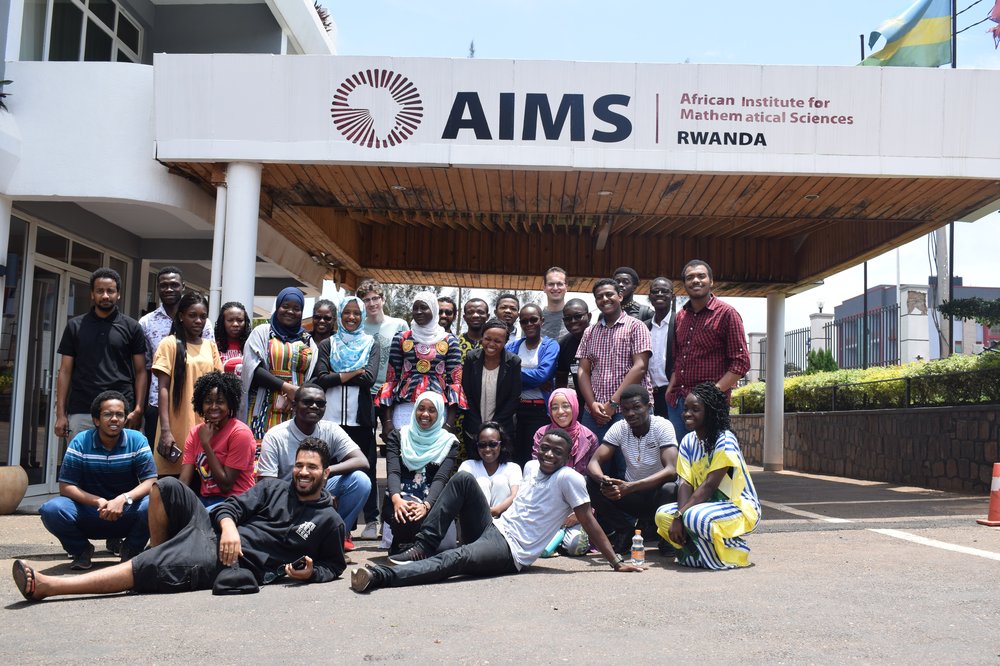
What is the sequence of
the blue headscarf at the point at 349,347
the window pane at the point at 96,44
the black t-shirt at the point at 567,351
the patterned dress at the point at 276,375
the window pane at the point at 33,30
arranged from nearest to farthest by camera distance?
the patterned dress at the point at 276,375
the blue headscarf at the point at 349,347
the black t-shirt at the point at 567,351
the window pane at the point at 33,30
the window pane at the point at 96,44

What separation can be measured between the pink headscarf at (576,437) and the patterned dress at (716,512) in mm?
746

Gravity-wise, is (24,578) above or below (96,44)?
below

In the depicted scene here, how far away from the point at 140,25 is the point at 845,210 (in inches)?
349

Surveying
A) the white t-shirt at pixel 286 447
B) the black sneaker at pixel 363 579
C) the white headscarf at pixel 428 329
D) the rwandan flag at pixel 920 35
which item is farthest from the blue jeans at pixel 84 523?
the rwandan flag at pixel 920 35

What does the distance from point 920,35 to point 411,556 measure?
9.58 meters

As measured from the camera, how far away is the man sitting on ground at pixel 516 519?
19.4 ft

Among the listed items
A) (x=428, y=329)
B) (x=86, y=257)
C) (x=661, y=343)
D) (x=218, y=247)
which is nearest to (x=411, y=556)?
(x=428, y=329)

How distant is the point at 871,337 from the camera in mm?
26172

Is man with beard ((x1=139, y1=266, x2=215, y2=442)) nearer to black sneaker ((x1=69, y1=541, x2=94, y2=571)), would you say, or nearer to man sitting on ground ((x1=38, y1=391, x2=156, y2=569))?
man sitting on ground ((x1=38, y1=391, x2=156, y2=569))

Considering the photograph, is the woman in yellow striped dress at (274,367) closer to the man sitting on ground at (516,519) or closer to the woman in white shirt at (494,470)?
the woman in white shirt at (494,470)

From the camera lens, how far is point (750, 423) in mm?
21047

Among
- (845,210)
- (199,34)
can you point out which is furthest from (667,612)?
(199,34)

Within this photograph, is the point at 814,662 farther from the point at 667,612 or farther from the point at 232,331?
the point at 232,331

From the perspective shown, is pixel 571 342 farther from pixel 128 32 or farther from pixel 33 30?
pixel 128 32
